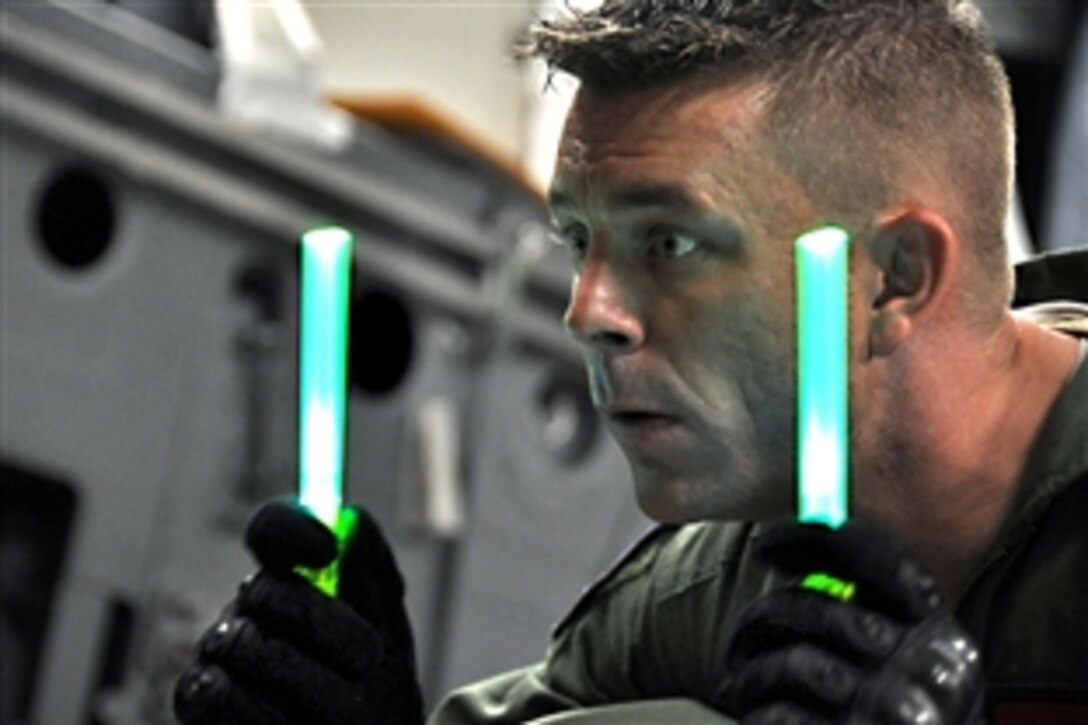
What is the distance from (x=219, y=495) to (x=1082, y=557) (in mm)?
1146

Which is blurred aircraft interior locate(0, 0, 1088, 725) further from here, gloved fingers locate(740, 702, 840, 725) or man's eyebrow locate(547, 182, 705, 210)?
gloved fingers locate(740, 702, 840, 725)

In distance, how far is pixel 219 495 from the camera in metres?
2.40

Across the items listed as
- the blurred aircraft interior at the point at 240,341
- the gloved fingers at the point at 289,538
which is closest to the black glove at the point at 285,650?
the gloved fingers at the point at 289,538

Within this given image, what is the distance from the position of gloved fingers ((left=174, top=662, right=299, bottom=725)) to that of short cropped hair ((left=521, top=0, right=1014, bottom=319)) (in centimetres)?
53

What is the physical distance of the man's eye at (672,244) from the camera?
1.58m

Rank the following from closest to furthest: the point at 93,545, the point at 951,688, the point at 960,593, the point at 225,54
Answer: the point at 951,688 → the point at 960,593 → the point at 93,545 → the point at 225,54

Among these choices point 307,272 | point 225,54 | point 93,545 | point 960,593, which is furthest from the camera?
point 225,54

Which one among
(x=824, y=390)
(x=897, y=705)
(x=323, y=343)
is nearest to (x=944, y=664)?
(x=897, y=705)

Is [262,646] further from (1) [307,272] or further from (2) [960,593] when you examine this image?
(2) [960,593]

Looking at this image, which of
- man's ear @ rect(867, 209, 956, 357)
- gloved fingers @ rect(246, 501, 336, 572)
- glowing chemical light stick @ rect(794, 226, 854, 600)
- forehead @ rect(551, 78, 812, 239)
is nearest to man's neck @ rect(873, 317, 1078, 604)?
man's ear @ rect(867, 209, 956, 357)

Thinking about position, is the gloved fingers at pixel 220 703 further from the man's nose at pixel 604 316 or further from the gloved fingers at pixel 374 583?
the man's nose at pixel 604 316

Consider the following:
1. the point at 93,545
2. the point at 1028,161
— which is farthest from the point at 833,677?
the point at 1028,161

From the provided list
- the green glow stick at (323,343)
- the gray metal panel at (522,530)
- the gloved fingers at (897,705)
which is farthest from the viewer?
the gray metal panel at (522,530)

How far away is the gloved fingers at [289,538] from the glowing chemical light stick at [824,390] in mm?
372
